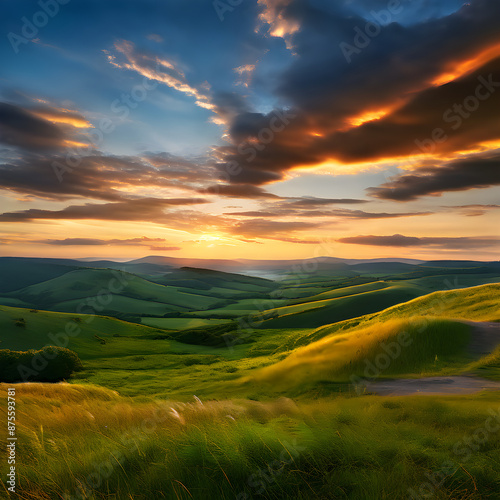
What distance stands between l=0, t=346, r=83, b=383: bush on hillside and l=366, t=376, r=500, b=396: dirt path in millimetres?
47459

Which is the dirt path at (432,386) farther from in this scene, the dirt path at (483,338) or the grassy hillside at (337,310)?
the grassy hillside at (337,310)

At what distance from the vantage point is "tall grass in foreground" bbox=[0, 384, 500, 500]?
14.4 feet

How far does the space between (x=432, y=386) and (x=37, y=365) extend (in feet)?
168

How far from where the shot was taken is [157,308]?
183625 millimetres

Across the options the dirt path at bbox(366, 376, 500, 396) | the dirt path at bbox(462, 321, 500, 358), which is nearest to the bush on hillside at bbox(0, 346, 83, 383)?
the dirt path at bbox(366, 376, 500, 396)

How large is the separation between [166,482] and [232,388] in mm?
19713

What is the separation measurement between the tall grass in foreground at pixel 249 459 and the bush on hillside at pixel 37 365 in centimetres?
4584

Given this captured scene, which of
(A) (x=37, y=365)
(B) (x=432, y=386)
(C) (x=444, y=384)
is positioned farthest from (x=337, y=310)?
(B) (x=432, y=386)

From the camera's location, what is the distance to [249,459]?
199 inches

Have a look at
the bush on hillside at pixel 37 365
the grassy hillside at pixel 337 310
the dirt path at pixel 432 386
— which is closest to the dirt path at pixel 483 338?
the dirt path at pixel 432 386

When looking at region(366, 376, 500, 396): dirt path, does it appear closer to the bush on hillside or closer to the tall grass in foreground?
the tall grass in foreground

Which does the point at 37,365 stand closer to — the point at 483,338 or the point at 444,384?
the point at 444,384

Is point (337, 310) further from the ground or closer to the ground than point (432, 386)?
closer to the ground

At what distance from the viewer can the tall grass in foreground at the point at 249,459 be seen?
14.4 feet
